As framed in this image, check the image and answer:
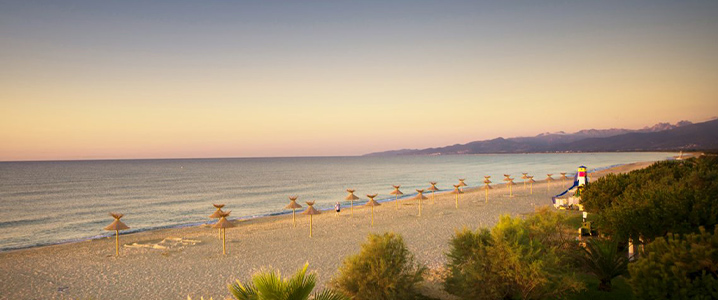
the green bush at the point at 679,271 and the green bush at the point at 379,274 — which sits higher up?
the green bush at the point at 679,271

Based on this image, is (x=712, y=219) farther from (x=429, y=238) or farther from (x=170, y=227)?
(x=170, y=227)

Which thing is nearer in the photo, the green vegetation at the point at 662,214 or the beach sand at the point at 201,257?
the green vegetation at the point at 662,214

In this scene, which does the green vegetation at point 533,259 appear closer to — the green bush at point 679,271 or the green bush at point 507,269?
the green bush at point 507,269

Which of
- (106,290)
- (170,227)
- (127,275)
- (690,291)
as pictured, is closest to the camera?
(690,291)

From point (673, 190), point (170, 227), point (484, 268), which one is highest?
point (673, 190)

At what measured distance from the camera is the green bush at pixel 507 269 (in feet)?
23.3

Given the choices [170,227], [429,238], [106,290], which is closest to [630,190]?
[429,238]

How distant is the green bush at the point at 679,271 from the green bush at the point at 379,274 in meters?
3.79

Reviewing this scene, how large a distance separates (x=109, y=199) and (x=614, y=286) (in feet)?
153

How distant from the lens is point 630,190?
431 inches

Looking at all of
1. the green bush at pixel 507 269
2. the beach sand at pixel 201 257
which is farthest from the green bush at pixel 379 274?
the beach sand at pixel 201 257

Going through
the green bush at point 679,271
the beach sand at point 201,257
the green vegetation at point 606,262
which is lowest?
the beach sand at point 201,257

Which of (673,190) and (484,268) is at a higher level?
(673,190)

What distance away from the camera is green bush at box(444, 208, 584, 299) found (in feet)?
23.3
